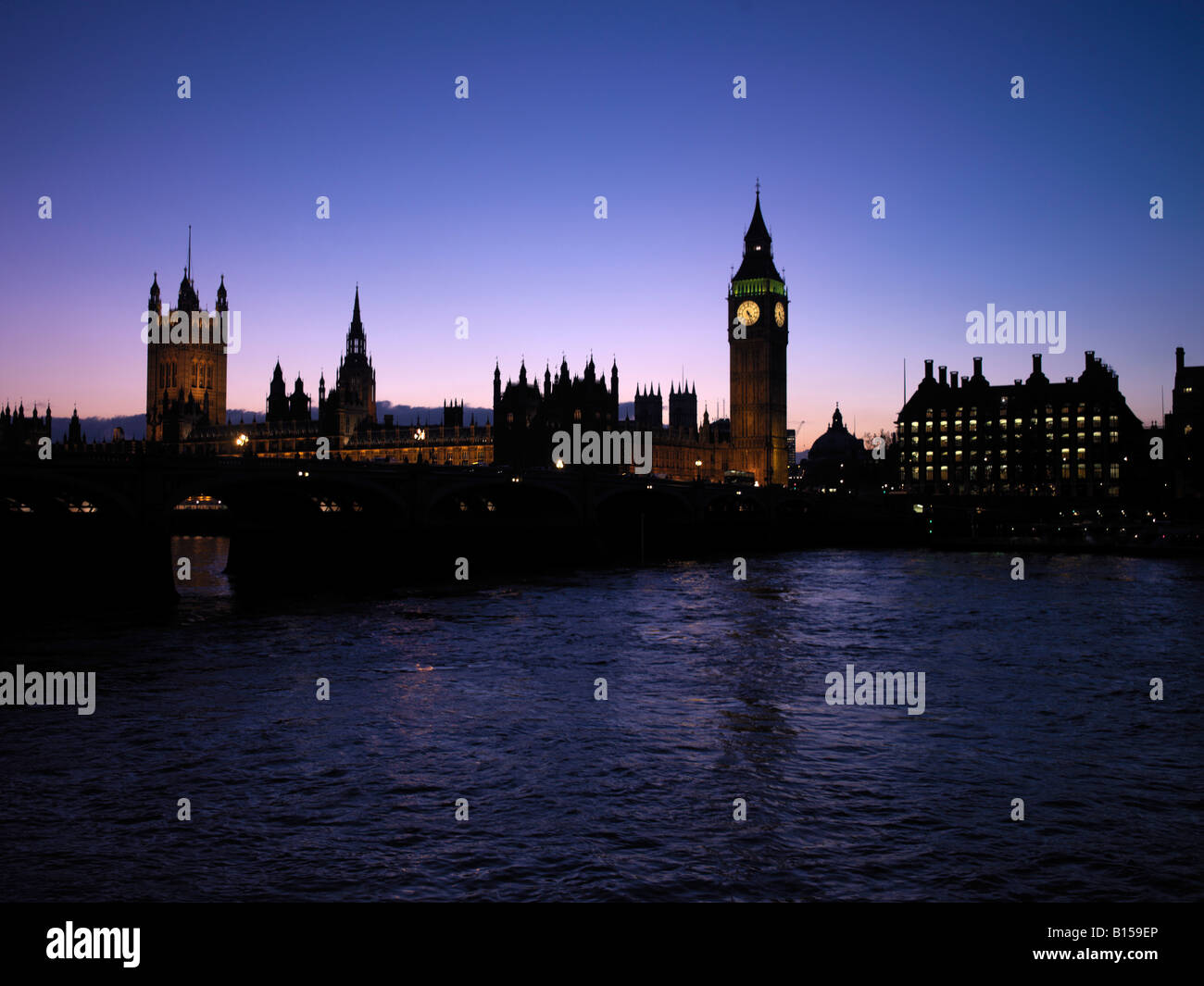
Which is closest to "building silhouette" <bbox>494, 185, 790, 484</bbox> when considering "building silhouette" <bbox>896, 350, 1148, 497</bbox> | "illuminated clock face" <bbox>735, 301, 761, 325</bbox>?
"illuminated clock face" <bbox>735, 301, 761, 325</bbox>

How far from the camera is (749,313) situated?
169500mm

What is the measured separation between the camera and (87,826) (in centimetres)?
1192

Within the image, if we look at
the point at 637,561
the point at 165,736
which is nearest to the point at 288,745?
the point at 165,736

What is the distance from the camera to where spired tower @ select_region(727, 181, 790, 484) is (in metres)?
166

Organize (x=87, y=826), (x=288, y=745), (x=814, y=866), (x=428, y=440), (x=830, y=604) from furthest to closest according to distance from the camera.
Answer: (x=428, y=440) → (x=830, y=604) → (x=288, y=745) → (x=87, y=826) → (x=814, y=866)

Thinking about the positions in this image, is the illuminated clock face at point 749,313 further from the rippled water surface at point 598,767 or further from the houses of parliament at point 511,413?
the rippled water surface at point 598,767

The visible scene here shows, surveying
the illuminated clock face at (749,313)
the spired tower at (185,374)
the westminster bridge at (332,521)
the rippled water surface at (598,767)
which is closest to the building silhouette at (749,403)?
the illuminated clock face at (749,313)

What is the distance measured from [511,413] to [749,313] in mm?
59952

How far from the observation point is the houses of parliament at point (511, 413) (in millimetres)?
125312

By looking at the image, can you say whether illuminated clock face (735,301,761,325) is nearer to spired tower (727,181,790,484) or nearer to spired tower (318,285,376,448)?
spired tower (727,181,790,484)

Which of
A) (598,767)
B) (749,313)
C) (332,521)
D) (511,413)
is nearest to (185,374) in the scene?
(511,413)

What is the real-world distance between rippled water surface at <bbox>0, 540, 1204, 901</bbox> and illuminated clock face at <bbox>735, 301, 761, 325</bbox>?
141738 millimetres
